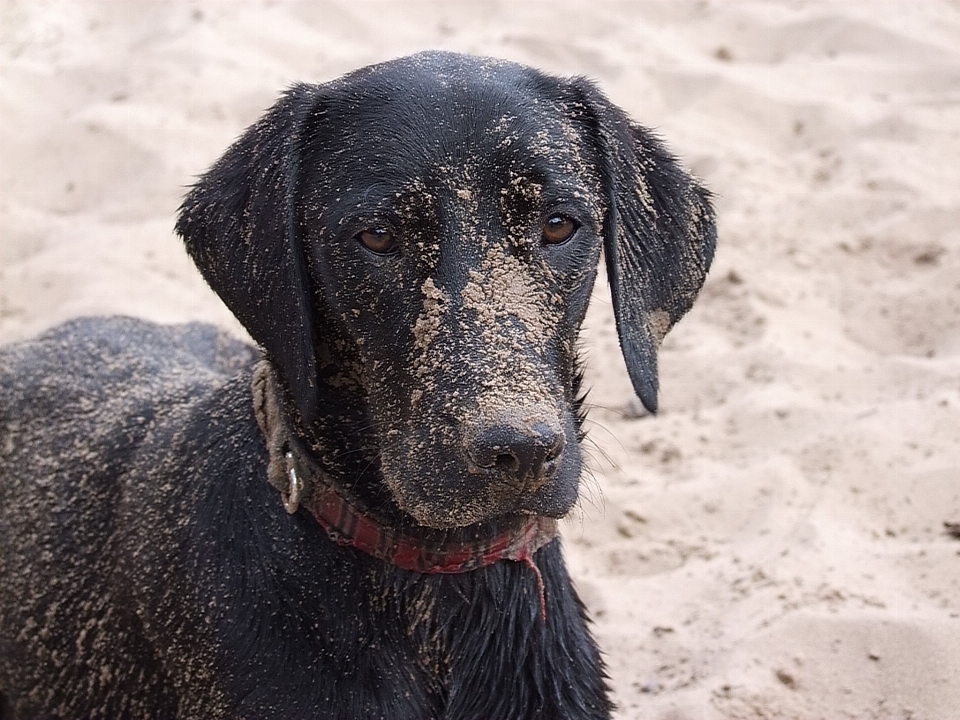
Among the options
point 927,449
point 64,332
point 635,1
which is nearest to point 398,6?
point 635,1

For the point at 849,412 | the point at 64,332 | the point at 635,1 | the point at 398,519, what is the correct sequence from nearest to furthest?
the point at 398,519 < the point at 64,332 < the point at 849,412 < the point at 635,1

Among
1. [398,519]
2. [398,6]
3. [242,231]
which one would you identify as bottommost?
[398,6]

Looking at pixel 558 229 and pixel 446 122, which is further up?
pixel 446 122

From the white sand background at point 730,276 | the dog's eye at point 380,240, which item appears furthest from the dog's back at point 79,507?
the white sand background at point 730,276

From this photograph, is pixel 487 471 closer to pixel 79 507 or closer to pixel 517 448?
pixel 517 448

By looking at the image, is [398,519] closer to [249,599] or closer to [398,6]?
[249,599]

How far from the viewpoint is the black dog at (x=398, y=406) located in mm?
2791

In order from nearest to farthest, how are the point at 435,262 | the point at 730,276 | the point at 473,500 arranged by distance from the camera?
the point at 473,500, the point at 435,262, the point at 730,276

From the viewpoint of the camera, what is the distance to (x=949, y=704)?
11.5ft

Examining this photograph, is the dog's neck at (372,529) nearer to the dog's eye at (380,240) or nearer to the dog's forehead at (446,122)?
the dog's eye at (380,240)

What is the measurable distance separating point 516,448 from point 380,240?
1.92 ft

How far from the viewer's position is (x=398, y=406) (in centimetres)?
286

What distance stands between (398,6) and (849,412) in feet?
14.5

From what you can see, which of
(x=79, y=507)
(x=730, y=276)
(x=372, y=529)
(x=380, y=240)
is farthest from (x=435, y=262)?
(x=730, y=276)
